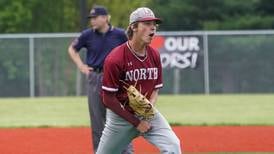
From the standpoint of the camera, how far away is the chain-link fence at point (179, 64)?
90.7 ft

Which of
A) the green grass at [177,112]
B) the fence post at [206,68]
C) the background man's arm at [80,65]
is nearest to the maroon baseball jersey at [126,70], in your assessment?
the background man's arm at [80,65]

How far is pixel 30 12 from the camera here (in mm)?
37969

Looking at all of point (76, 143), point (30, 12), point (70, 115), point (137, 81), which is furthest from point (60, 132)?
point (30, 12)

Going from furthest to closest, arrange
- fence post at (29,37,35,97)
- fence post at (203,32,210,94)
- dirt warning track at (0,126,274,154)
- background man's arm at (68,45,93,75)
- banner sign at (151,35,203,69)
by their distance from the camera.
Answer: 1. fence post at (203,32,210,94)
2. banner sign at (151,35,203,69)
3. fence post at (29,37,35,97)
4. dirt warning track at (0,126,274,154)
5. background man's arm at (68,45,93,75)

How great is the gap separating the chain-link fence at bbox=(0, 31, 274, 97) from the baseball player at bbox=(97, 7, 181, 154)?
20558 millimetres

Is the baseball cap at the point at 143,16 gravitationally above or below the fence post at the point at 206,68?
above

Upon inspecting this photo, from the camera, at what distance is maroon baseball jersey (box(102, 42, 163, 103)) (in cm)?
683

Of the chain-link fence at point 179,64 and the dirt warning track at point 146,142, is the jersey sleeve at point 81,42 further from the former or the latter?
the chain-link fence at point 179,64

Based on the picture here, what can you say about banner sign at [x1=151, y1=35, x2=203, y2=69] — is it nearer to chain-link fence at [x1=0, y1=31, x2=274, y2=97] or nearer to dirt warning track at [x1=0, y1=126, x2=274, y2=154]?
chain-link fence at [x1=0, y1=31, x2=274, y2=97]

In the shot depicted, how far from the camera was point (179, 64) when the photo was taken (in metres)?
27.7

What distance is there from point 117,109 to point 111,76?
284 mm

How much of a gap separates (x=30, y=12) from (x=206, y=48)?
1257cm

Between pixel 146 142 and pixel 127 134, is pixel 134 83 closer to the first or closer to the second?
pixel 127 134

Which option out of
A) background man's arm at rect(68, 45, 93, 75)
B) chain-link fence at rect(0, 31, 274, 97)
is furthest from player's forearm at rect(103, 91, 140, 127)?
chain-link fence at rect(0, 31, 274, 97)
